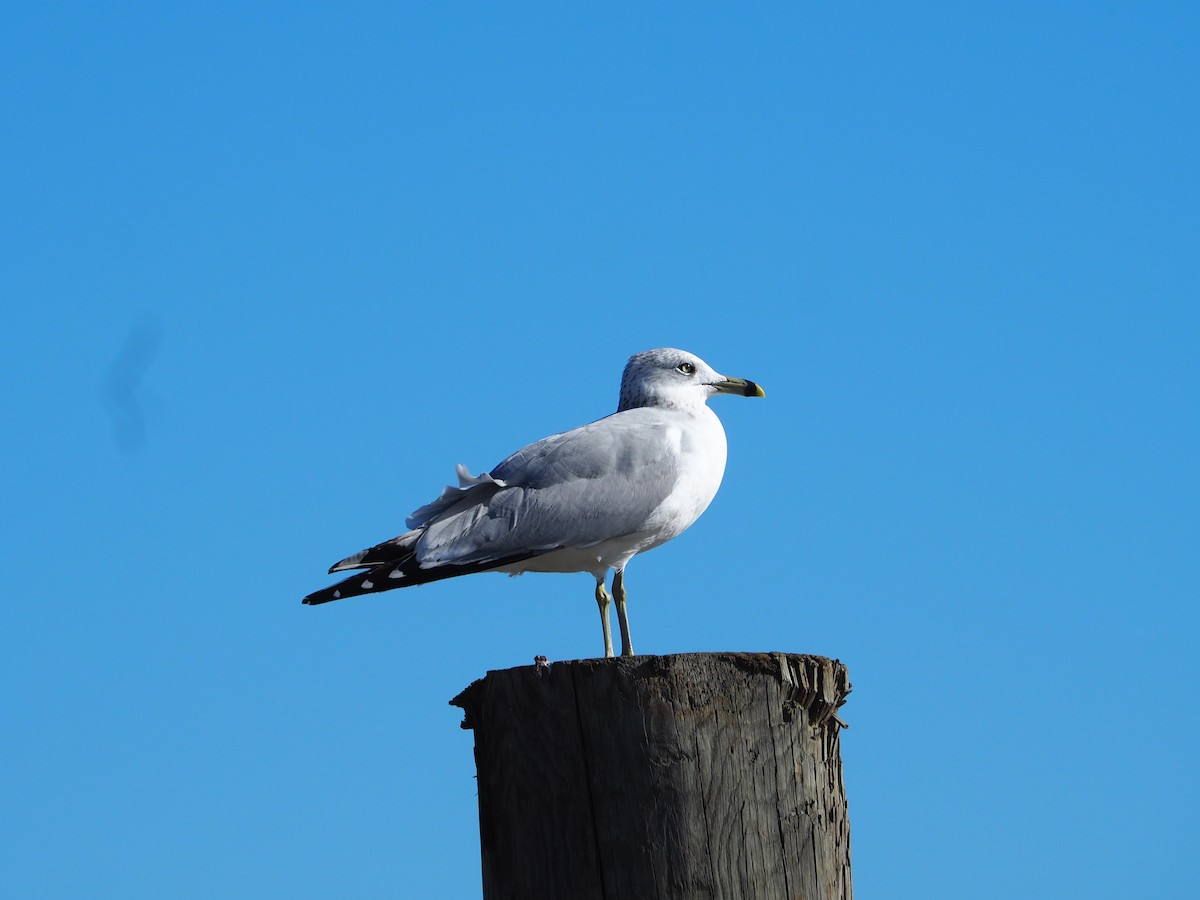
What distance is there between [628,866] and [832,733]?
0.91m

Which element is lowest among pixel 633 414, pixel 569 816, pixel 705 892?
pixel 705 892

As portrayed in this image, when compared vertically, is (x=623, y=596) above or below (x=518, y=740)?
above

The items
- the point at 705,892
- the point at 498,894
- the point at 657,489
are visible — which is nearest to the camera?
the point at 705,892

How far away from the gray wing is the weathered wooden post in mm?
2911

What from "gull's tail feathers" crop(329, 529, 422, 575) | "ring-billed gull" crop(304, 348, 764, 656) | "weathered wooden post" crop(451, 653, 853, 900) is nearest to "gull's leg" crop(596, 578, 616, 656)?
"ring-billed gull" crop(304, 348, 764, 656)

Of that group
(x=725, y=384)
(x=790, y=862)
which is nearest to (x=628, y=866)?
(x=790, y=862)

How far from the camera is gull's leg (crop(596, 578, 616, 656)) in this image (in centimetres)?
768

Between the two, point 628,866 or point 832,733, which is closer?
point 628,866

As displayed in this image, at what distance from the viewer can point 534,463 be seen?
8.15 meters

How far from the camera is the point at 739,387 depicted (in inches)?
356

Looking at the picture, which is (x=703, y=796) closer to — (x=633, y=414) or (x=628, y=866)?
(x=628, y=866)

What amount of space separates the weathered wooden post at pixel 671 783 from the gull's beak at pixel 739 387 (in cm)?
429

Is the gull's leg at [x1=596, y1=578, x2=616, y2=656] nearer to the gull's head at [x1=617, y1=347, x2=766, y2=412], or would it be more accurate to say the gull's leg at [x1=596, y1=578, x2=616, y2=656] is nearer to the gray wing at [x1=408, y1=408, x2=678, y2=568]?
the gray wing at [x1=408, y1=408, x2=678, y2=568]

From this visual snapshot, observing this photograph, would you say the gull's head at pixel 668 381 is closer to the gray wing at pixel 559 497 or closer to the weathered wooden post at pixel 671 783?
the gray wing at pixel 559 497
